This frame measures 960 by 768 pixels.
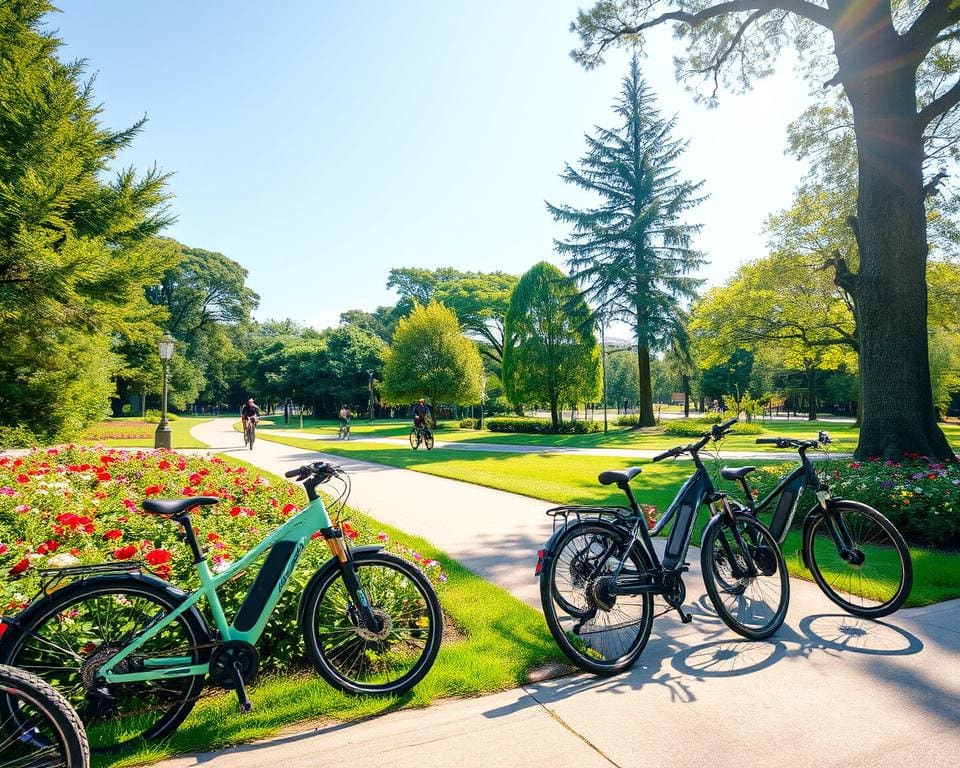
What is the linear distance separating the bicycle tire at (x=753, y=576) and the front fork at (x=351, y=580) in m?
2.25

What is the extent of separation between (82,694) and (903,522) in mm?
7271

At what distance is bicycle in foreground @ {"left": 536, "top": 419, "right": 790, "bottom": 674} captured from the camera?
3.14 metres

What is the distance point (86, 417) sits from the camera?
665 inches

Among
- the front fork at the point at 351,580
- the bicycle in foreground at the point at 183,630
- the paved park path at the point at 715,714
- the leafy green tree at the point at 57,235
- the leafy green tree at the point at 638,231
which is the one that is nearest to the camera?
the paved park path at the point at 715,714

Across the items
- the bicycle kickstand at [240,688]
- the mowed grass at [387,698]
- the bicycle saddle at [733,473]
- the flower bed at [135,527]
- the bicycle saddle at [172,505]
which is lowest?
the mowed grass at [387,698]

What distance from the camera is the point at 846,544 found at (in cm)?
402

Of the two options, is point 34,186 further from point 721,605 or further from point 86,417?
point 721,605

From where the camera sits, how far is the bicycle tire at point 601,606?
3.06m

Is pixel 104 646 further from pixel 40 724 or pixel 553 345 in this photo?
Answer: pixel 553 345

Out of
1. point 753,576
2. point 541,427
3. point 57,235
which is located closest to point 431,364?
point 541,427

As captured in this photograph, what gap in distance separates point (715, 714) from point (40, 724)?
Answer: 2832mm

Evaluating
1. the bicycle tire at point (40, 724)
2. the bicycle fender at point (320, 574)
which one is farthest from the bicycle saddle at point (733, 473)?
the bicycle tire at point (40, 724)

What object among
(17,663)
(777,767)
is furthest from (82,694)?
(777,767)

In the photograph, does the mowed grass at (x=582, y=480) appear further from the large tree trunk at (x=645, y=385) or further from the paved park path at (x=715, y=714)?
the large tree trunk at (x=645, y=385)
